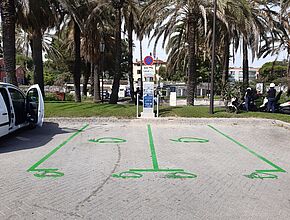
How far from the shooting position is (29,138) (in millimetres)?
10000

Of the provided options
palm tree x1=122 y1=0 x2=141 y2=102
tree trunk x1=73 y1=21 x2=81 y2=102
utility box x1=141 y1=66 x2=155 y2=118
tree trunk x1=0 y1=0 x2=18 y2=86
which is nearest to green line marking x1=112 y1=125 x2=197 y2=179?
utility box x1=141 y1=66 x2=155 y2=118

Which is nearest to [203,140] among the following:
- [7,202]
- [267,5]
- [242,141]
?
[242,141]

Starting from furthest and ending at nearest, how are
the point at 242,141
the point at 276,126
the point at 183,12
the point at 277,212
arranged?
the point at 183,12, the point at 276,126, the point at 242,141, the point at 277,212

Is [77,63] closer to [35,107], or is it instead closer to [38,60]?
[38,60]

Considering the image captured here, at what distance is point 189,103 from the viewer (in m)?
19.4

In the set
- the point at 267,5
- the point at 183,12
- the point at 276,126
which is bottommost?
the point at 276,126

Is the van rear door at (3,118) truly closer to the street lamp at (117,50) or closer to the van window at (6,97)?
the van window at (6,97)

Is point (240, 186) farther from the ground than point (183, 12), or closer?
closer

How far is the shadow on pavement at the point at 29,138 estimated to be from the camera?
8704 millimetres

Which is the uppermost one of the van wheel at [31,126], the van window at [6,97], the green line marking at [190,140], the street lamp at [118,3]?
the street lamp at [118,3]

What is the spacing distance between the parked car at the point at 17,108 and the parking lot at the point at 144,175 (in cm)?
47

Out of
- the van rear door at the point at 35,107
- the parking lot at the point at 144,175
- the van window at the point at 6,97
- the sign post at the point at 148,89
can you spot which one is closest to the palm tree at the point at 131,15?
the sign post at the point at 148,89

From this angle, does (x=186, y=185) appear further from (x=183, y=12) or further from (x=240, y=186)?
(x=183, y=12)

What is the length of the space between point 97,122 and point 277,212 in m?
10.4
